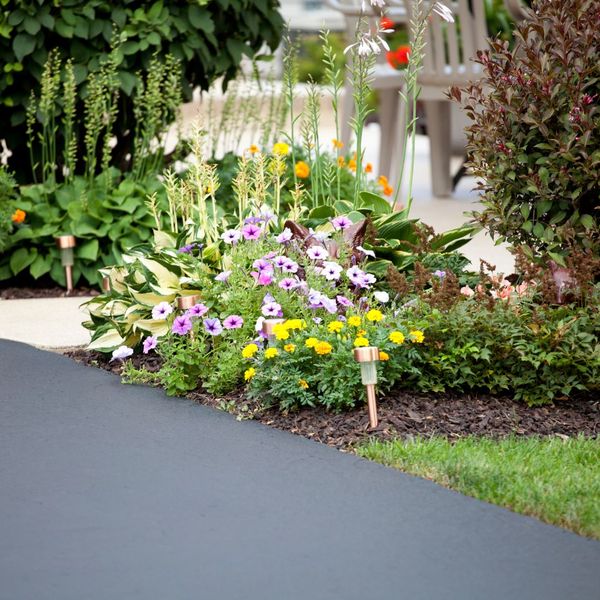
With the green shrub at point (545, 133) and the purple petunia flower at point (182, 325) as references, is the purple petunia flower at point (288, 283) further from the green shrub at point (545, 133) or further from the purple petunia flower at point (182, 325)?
the green shrub at point (545, 133)

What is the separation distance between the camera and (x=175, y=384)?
4297 millimetres

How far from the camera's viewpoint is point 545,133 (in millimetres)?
4391

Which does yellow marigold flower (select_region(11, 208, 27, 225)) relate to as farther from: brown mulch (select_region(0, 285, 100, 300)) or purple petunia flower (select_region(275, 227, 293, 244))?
purple petunia flower (select_region(275, 227, 293, 244))

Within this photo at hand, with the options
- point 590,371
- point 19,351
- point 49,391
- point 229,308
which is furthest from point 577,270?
point 19,351

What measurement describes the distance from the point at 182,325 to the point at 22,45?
2.65 meters

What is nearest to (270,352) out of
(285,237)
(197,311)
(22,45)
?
(197,311)

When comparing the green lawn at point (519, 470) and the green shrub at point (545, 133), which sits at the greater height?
the green shrub at point (545, 133)

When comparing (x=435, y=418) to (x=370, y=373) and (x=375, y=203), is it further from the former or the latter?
(x=375, y=203)

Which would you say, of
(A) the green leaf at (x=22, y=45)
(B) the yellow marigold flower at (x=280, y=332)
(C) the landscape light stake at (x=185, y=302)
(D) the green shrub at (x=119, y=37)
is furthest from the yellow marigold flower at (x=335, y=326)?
(A) the green leaf at (x=22, y=45)

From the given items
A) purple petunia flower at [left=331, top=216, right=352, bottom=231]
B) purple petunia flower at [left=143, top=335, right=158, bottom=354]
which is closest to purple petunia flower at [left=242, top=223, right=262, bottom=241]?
purple petunia flower at [left=331, top=216, right=352, bottom=231]

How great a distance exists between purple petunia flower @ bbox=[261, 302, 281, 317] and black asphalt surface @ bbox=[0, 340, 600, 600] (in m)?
0.41

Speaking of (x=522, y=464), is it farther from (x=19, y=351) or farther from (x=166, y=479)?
(x=19, y=351)

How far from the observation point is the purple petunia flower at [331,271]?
14.5 ft

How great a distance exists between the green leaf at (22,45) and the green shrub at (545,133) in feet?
9.04
